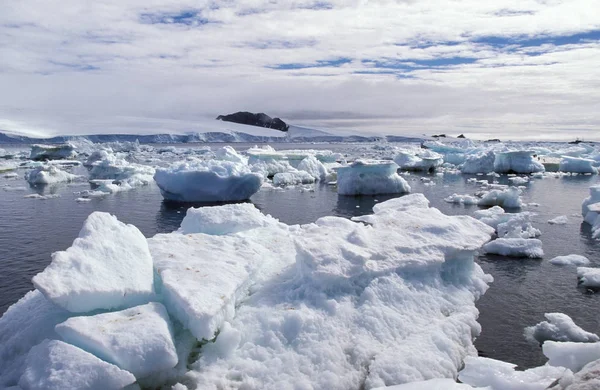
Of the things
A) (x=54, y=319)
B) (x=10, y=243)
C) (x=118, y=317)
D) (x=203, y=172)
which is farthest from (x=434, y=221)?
(x=203, y=172)

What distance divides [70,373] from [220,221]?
4763 mm

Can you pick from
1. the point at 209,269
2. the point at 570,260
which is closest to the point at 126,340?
the point at 209,269

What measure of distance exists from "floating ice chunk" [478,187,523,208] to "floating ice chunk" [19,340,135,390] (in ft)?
52.5

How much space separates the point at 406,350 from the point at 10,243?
1074 centimetres

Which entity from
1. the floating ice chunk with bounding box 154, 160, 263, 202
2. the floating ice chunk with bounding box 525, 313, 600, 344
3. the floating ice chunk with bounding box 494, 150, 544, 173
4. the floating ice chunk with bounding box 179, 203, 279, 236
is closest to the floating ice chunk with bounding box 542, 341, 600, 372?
the floating ice chunk with bounding box 525, 313, 600, 344

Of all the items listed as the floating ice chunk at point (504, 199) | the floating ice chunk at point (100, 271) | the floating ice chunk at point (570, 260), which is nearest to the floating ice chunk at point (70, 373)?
the floating ice chunk at point (100, 271)

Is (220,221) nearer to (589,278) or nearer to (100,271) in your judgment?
(100,271)

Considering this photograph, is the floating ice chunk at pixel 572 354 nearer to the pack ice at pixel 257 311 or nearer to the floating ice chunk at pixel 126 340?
the pack ice at pixel 257 311

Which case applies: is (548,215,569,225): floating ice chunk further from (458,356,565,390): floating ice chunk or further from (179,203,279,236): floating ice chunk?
(458,356,565,390): floating ice chunk

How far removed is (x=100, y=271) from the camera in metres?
5.11

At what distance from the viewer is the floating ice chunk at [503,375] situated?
4.32 metres

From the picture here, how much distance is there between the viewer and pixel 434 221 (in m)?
8.30

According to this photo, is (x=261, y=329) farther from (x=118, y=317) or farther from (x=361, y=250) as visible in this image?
(x=361, y=250)

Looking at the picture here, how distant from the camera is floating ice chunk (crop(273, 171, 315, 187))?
24.6m
